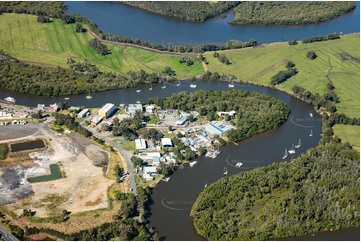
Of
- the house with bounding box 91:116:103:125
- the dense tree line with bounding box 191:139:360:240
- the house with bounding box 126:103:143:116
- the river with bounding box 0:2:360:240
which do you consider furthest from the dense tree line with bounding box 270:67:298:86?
the house with bounding box 91:116:103:125

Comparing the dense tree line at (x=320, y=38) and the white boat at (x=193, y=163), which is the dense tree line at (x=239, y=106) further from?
the dense tree line at (x=320, y=38)

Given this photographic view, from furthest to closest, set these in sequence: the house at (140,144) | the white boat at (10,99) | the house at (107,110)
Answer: the white boat at (10,99) < the house at (107,110) < the house at (140,144)

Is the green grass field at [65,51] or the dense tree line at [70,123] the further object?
the green grass field at [65,51]

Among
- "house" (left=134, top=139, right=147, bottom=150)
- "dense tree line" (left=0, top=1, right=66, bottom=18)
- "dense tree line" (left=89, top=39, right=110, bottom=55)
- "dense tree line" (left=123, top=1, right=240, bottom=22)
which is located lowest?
"house" (left=134, top=139, right=147, bottom=150)

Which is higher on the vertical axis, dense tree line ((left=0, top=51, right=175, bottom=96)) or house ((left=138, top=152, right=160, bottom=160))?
dense tree line ((left=0, top=51, right=175, bottom=96))

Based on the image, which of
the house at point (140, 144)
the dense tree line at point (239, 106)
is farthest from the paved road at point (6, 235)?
the dense tree line at point (239, 106)

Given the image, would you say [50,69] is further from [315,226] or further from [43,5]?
[315,226]

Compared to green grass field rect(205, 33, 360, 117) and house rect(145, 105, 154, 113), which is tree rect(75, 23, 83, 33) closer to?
green grass field rect(205, 33, 360, 117)
